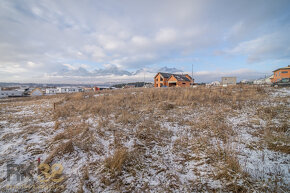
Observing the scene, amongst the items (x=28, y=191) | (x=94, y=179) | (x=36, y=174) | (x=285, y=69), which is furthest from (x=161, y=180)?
(x=285, y=69)

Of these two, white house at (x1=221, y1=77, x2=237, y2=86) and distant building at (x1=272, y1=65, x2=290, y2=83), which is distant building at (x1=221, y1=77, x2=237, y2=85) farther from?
distant building at (x1=272, y1=65, x2=290, y2=83)

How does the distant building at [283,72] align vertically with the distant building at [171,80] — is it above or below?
above

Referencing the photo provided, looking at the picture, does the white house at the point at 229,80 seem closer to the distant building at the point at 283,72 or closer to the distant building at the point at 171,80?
the distant building at the point at 171,80

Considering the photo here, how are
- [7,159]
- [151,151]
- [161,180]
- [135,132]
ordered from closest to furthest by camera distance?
[161,180] < [7,159] < [151,151] < [135,132]

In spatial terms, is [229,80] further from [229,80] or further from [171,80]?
[171,80]

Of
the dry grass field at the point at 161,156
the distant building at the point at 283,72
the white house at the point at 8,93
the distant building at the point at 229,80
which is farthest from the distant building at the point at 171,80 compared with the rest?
the white house at the point at 8,93

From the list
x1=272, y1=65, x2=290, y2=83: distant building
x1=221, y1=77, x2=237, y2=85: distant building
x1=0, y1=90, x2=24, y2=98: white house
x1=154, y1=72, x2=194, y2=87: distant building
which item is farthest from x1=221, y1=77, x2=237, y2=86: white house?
x1=0, y1=90, x2=24, y2=98: white house

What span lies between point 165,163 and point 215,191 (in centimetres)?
108

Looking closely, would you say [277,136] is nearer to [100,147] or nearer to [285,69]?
[100,147]

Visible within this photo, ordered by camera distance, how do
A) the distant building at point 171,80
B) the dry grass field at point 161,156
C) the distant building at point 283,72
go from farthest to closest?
the distant building at point 171,80, the distant building at point 283,72, the dry grass field at point 161,156

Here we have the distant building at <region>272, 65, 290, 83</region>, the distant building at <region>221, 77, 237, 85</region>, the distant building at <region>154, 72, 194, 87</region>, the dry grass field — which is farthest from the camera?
the distant building at <region>154, 72, 194, 87</region>

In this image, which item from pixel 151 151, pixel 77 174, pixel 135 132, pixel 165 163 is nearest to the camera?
pixel 77 174

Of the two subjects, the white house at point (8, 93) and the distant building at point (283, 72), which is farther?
the white house at point (8, 93)

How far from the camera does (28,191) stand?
2164mm
